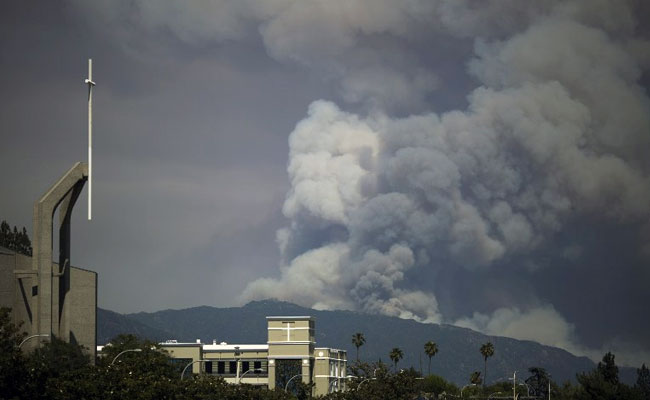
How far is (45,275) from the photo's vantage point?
13750 centimetres

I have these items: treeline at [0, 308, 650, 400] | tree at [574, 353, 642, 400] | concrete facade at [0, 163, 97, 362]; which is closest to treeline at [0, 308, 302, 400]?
treeline at [0, 308, 650, 400]

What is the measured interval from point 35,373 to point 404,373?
10811 centimetres

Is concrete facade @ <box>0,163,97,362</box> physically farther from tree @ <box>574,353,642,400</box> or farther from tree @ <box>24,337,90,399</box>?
tree @ <box>574,353,642,400</box>

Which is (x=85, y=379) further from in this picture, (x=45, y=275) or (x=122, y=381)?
(x=45, y=275)

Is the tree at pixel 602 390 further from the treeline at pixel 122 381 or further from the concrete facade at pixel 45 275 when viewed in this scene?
the concrete facade at pixel 45 275

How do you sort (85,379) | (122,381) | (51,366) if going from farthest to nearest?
1. (51,366)
2. (122,381)
3. (85,379)

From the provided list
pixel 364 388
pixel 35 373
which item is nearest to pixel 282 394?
pixel 364 388

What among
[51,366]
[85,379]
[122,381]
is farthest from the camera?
[51,366]

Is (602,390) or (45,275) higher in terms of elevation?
(45,275)

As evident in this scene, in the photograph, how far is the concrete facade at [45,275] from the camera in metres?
137

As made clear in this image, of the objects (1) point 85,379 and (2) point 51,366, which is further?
(2) point 51,366

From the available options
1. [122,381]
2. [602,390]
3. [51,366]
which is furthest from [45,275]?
[602,390]

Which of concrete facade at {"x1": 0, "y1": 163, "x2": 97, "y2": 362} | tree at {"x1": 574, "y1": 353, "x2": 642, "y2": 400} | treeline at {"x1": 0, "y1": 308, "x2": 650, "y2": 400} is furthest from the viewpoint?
tree at {"x1": 574, "y1": 353, "x2": 642, "y2": 400}

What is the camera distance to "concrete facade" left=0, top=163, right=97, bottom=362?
449ft
